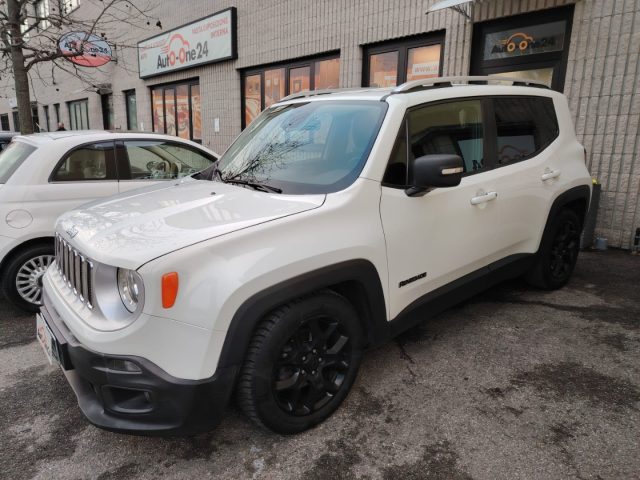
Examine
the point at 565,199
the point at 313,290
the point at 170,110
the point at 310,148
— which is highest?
the point at 170,110

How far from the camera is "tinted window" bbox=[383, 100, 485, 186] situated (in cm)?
275

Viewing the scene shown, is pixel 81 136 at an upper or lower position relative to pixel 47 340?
upper

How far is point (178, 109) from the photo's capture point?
14094 mm

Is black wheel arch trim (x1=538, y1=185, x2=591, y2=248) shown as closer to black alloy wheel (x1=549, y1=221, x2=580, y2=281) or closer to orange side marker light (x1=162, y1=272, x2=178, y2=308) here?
black alloy wheel (x1=549, y1=221, x2=580, y2=281)

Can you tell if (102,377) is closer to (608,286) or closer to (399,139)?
(399,139)

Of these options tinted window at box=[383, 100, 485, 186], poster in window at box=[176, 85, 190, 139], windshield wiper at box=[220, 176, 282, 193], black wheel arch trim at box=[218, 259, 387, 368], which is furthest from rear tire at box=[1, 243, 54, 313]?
poster in window at box=[176, 85, 190, 139]

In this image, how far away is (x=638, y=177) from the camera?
584 cm

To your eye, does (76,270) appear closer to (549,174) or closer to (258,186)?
(258,186)

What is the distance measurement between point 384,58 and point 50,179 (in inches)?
245

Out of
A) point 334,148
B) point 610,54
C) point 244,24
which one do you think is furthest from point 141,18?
point 334,148

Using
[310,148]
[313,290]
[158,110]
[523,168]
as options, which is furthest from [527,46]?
[158,110]

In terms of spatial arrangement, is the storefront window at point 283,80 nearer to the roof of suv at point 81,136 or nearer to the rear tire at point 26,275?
the roof of suv at point 81,136

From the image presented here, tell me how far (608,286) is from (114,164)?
5.05 meters

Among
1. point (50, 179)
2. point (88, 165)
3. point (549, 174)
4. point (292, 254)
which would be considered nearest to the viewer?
point (292, 254)
